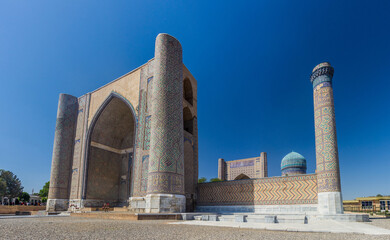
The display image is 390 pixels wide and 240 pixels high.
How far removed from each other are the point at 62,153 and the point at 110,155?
2444 mm

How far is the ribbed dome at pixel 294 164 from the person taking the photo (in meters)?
20.1

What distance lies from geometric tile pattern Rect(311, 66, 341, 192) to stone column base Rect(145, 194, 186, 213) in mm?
4932

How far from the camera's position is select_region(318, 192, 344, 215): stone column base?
28.3 ft

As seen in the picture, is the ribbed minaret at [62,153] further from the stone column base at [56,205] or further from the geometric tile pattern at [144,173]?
the geometric tile pattern at [144,173]

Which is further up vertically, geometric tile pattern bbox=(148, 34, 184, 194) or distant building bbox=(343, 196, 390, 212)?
geometric tile pattern bbox=(148, 34, 184, 194)

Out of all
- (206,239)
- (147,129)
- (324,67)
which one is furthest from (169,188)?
(324,67)

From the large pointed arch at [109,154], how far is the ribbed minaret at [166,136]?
11.3ft

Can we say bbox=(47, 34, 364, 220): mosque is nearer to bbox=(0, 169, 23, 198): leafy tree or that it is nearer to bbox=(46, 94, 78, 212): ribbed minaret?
bbox=(46, 94, 78, 212): ribbed minaret

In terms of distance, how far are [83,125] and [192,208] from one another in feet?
24.3

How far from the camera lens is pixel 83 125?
48.2 ft

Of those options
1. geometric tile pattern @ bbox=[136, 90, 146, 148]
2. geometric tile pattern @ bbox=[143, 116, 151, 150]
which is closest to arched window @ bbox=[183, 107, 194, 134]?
geometric tile pattern @ bbox=[136, 90, 146, 148]

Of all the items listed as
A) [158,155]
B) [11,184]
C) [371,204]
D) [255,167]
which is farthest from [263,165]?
[11,184]

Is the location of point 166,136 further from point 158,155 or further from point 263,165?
point 263,165

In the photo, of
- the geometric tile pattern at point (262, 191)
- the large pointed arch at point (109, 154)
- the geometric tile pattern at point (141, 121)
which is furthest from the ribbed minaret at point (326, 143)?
the large pointed arch at point (109, 154)
